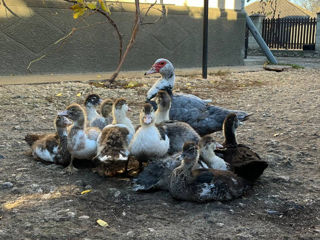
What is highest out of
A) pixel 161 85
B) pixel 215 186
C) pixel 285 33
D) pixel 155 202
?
pixel 285 33

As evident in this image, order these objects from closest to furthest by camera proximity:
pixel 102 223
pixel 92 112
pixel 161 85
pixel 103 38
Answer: pixel 102 223, pixel 92 112, pixel 161 85, pixel 103 38

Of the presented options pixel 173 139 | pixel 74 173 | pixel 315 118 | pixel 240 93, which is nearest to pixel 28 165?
pixel 74 173

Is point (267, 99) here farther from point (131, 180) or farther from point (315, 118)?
point (131, 180)

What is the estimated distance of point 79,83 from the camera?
8852 mm

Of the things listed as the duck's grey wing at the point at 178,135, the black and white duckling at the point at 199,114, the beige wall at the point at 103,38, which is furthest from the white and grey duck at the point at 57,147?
the beige wall at the point at 103,38

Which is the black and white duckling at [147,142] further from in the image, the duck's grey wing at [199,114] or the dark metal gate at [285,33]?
the dark metal gate at [285,33]

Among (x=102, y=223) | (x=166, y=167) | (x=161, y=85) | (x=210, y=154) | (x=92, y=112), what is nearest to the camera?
(x=102, y=223)

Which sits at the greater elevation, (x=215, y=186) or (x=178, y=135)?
(x=178, y=135)

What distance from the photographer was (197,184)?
317cm

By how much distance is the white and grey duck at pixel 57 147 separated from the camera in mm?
4004

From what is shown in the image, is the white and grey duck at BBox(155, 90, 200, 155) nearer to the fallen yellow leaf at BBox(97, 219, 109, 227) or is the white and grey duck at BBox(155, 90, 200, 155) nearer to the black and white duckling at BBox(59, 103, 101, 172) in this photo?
the black and white duckling at BBox(59, 103, 101, 172)

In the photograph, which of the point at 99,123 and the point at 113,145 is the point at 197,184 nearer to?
the point at 113,145

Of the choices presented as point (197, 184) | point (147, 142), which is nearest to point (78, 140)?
point (147, 142)

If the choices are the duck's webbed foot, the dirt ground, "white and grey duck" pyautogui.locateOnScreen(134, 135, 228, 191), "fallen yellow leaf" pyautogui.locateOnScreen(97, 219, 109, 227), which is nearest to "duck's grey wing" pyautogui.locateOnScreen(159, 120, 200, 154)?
"white and grey duck" pyautogui.locateOnScreen(134, 135, 228, 191)
